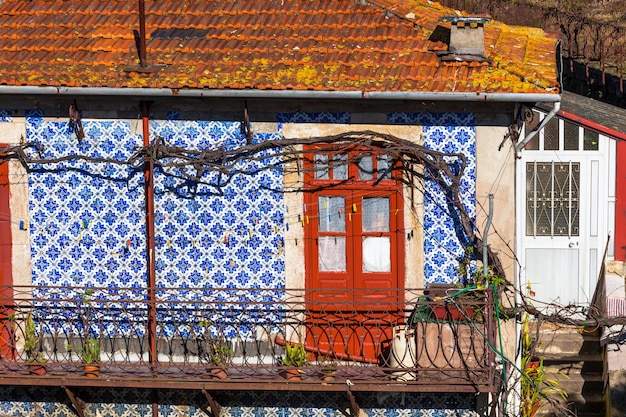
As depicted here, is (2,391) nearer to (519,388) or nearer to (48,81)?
(48,81)

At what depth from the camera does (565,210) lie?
15219 mm

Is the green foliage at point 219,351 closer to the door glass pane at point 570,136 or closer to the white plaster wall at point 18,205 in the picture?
the white plaster wall at point 18,205

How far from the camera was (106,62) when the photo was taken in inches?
487

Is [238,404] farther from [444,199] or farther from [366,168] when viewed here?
[444,199]

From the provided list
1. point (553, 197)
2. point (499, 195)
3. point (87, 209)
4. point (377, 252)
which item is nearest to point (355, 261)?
point (377, 252)

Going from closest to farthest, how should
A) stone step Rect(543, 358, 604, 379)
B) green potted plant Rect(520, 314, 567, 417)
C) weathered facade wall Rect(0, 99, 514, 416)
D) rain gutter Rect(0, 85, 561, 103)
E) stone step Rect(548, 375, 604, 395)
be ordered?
rain gutter Rect(0, 85, 561, 103), weathered facade wall Rect(0, 99, 514, 416), green potted plant Rect(520, 314, 567, 417), stone step Rect(548, 375, 604, 395), stone step Rect(543, 358, 604, 379)

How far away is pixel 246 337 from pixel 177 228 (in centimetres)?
137

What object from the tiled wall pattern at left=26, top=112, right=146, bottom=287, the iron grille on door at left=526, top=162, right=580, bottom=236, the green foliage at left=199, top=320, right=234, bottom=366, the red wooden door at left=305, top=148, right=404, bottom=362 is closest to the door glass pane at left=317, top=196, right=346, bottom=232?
the red wooden door at left=305, top=148, right=404, bottom=362

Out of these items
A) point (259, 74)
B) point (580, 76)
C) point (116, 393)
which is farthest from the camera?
point (580, 76)

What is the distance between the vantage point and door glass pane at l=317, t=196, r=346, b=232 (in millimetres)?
12297

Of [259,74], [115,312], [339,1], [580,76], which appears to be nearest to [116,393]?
[115,312]

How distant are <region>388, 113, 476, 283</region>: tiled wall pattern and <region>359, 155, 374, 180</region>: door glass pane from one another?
47cm

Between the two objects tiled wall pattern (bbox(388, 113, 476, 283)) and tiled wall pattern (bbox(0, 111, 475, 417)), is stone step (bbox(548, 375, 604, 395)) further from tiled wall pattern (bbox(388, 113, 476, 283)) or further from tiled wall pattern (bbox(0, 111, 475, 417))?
tiled wall pattern (bbox(388, 113, 476, 283))

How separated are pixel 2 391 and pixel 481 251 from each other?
544 centimetres
